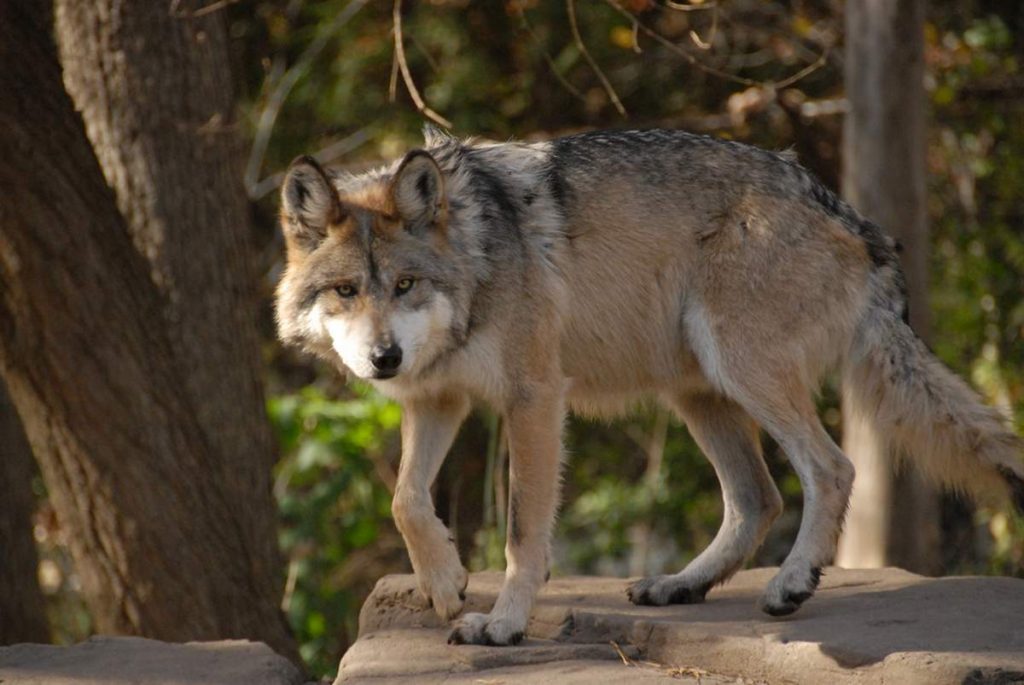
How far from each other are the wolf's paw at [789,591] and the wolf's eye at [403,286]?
178 cm

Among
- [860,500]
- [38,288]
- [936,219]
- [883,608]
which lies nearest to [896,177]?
[860,500]

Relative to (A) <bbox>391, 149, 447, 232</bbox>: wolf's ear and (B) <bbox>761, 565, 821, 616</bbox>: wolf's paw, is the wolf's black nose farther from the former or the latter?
(B) <bbox>761, 565, 821, 616</bbox>: wolf's paw

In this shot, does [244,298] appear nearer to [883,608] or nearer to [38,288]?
[38,288]

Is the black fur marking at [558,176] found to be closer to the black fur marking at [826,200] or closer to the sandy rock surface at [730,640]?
the black fur marking at [826,200]

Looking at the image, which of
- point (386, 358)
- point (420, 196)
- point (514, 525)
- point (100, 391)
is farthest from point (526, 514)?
point (100, 391)

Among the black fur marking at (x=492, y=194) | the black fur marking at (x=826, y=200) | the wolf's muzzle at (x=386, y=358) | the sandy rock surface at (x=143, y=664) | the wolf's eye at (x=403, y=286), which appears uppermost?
the black fur marking at (x=492, y=194)

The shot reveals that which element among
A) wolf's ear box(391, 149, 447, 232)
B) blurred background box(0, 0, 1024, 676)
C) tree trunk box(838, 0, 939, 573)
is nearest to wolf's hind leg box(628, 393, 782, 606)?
blurred background box(0, 0, 1024, 676)

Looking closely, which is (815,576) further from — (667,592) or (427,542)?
(427,542)

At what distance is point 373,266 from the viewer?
486 cm

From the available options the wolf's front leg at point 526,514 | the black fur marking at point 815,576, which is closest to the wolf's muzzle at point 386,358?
the wolf's front leg at point 526,514

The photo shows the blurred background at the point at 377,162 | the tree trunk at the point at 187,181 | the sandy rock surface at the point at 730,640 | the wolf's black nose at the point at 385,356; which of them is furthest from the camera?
the tree trunk at the point at 187,181

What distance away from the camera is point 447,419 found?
5332mm

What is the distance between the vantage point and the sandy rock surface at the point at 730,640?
13.7ft

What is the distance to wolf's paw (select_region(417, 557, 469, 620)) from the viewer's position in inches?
194
